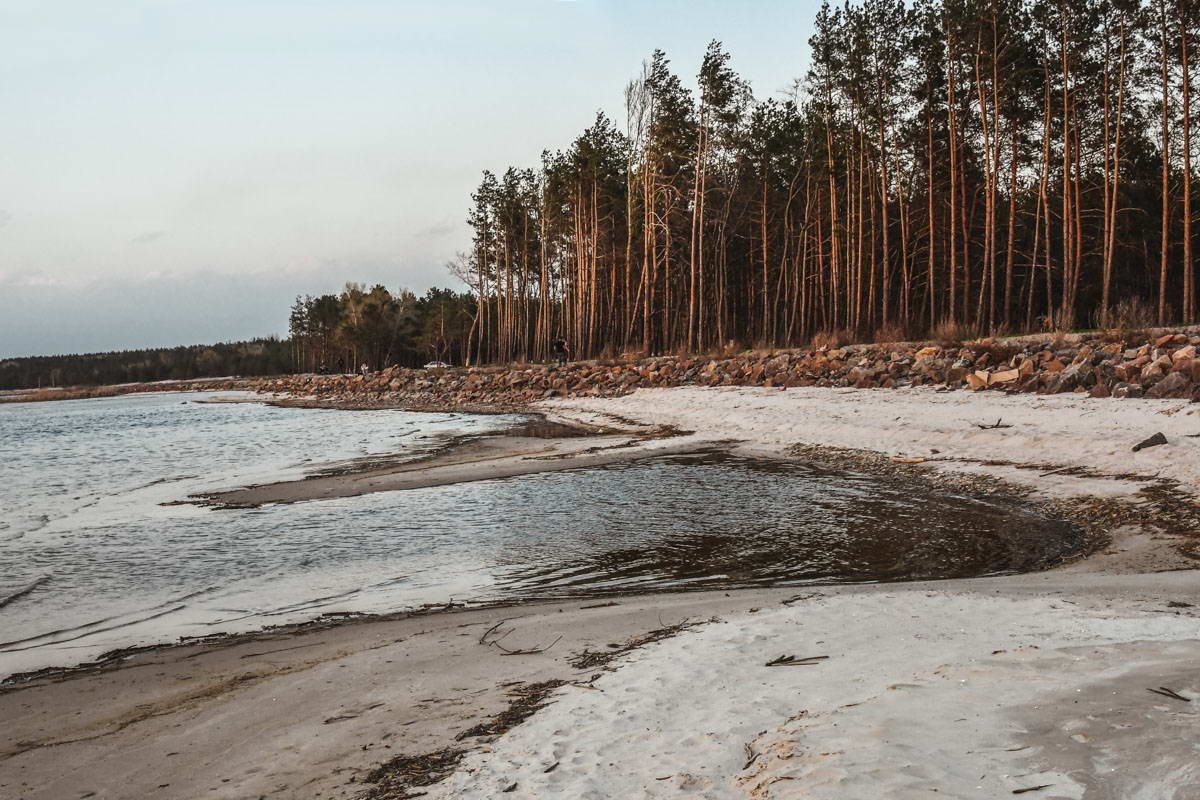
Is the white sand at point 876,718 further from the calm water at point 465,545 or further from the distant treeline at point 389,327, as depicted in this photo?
the distant treeline at point 389,327

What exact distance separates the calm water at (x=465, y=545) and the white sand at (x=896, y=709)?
1.67m

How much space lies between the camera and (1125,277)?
140 feet

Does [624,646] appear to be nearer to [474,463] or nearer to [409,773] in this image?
[409,773]

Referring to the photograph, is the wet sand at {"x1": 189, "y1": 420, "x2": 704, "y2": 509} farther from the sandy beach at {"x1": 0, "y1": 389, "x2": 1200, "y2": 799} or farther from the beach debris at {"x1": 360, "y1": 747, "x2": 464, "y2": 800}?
the beach debris at {"x1": 360, "y1": 747, "x2": 464, "y2": 800}

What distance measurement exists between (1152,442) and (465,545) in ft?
28.5

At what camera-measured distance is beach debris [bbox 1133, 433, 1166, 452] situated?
33.7 ft

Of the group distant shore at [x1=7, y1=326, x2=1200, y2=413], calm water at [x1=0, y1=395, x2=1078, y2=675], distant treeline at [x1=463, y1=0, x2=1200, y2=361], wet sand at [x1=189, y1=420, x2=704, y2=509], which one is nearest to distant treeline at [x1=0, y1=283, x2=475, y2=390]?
distant treeline at [x1=463, y1=0, x2=1200, y2=361]

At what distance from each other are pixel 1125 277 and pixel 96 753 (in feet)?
164

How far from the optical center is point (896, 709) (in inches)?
132

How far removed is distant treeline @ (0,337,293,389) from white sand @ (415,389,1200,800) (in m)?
138

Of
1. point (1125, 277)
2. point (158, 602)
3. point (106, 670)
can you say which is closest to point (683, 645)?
point (106, 670)

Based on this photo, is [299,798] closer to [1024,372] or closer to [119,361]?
[1024,372]

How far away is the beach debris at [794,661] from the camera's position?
167 inches

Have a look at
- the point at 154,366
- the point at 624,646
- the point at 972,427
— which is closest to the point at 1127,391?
the point at 972,427
